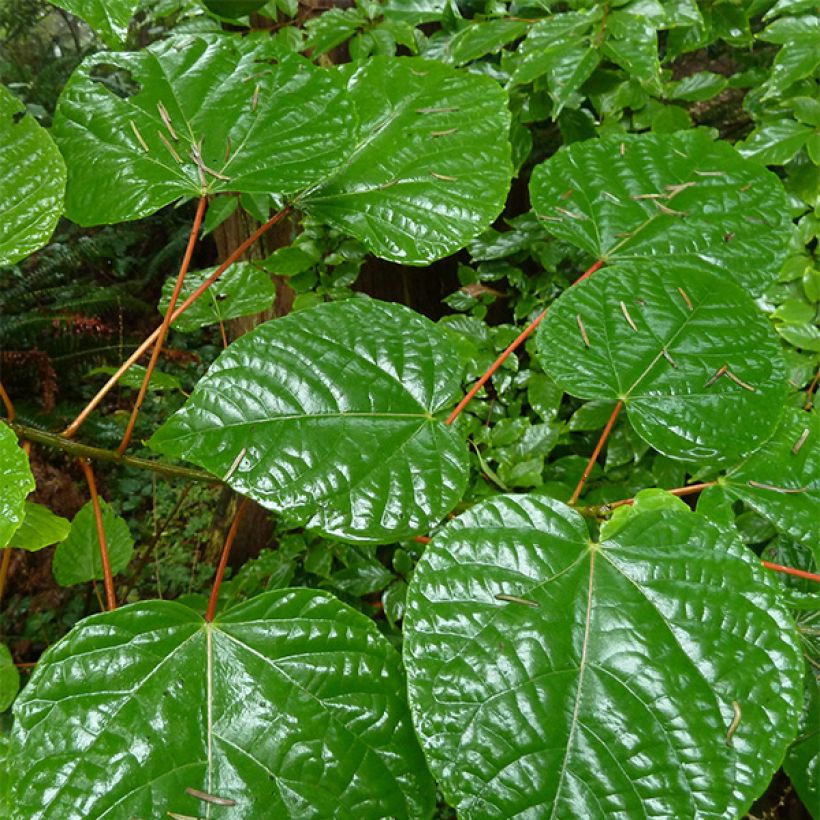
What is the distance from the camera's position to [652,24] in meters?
0.92

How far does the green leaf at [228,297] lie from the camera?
99 cm

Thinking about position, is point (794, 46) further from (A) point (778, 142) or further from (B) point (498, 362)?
(B) point (498, 362)

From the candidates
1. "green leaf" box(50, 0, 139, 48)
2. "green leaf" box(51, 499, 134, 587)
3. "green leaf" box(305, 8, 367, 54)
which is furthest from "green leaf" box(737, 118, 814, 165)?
"green leaf" box(51, 499, 134, 587)

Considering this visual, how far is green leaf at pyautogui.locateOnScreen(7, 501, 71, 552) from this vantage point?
2.12ft

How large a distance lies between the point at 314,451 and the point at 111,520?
0.85 metres

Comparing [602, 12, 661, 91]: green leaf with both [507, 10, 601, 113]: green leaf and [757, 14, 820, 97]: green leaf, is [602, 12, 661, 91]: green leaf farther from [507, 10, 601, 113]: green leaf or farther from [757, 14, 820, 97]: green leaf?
[757, 14, 820, 97]: green leaf

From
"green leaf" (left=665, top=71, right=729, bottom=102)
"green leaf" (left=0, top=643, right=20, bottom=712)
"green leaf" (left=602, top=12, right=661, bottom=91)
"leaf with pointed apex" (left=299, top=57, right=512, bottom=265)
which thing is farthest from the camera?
"green leaf" (left=665, top=71, right=729, bottom=102)

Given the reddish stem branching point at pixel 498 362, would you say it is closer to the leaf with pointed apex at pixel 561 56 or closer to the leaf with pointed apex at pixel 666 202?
the leaf with pointed apex at pixel 666 202

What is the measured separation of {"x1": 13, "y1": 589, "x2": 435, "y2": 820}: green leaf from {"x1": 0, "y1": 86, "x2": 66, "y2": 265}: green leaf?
35 centimetres

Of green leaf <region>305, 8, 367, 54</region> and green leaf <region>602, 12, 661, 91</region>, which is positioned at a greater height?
green leaf <region>305, 8, 367, 54</region>

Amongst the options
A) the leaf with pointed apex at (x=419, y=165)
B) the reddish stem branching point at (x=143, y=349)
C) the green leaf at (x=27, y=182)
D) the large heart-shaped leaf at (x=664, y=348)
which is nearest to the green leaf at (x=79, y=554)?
the reddish stem branching point at (x=143, y=349)

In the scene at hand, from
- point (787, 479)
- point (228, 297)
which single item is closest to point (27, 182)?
point (228, 297)

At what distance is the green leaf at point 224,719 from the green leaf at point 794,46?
42.8 inches

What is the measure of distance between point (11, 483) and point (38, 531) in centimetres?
26
